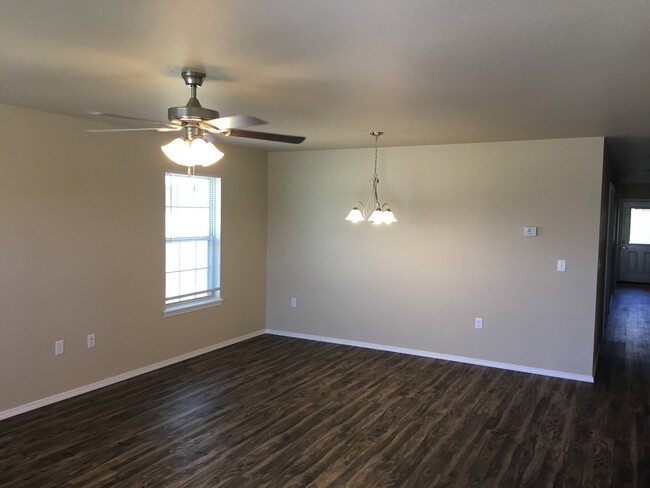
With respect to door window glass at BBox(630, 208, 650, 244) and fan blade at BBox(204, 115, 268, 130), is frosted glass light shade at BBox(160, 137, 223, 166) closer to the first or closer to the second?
fan blade at BBox(204, 115, 268, 130)

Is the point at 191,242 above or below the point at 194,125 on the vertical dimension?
below

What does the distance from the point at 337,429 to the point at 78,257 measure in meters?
2.61

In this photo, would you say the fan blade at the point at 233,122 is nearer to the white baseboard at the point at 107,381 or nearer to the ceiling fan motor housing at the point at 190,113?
the ceiling fan motor housing at the point at 190,113

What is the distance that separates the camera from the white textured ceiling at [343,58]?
6.41 feet

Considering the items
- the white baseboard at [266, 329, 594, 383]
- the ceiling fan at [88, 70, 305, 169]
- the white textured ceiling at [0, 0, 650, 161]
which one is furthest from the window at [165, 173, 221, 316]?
the ceiling fan at [88, 70, 305, 169]

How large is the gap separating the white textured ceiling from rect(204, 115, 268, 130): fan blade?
0.29m

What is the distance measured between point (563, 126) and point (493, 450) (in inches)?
105

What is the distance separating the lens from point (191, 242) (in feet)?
18.5

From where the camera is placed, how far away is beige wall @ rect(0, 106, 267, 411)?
3945 millimetres

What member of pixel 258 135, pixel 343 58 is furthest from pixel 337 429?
pixel 343 58

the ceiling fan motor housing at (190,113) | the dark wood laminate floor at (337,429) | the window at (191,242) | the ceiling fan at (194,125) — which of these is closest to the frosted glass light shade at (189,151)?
the ceiling fan at (194,125)

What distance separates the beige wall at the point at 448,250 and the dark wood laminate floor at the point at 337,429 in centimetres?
49

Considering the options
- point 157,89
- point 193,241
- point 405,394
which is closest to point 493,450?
point 405,394

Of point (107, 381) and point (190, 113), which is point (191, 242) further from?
point (190, 113)
